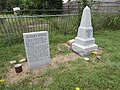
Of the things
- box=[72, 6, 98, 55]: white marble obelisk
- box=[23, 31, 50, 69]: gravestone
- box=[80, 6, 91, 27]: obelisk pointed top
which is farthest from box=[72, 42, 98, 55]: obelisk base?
box=[23, 31, 50, 69]: gravestone

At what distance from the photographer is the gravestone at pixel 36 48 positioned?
104 inches

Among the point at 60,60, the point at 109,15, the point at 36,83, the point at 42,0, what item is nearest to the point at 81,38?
the point at 60,60

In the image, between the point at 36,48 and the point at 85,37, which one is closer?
the point at 36,48

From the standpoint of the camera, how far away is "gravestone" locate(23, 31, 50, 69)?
8.63 feet

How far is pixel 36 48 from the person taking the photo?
275 cm

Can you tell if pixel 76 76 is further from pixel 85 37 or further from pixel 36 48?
pixel 85 37

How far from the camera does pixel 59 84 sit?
7.68 ft

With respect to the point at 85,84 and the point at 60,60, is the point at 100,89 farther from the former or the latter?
the point at 60,60

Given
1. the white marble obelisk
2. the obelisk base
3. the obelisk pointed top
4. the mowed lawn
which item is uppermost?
the obelisk pointed top

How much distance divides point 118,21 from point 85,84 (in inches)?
199

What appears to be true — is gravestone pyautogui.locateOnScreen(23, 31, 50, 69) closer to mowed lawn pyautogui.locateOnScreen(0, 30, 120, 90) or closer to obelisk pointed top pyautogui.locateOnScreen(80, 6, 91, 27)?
mowed lawn pyautogui.locateOnScreen(0, 30, 120, 90)

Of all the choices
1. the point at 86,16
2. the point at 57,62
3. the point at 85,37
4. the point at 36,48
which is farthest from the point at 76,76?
the point at 86,16

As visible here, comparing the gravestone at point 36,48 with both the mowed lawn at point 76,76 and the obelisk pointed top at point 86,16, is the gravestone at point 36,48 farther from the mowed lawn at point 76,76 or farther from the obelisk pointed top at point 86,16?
the obelisk pointed top at point 86,16

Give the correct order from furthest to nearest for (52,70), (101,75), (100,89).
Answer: (52,70) < (101,75) < (100,89)
